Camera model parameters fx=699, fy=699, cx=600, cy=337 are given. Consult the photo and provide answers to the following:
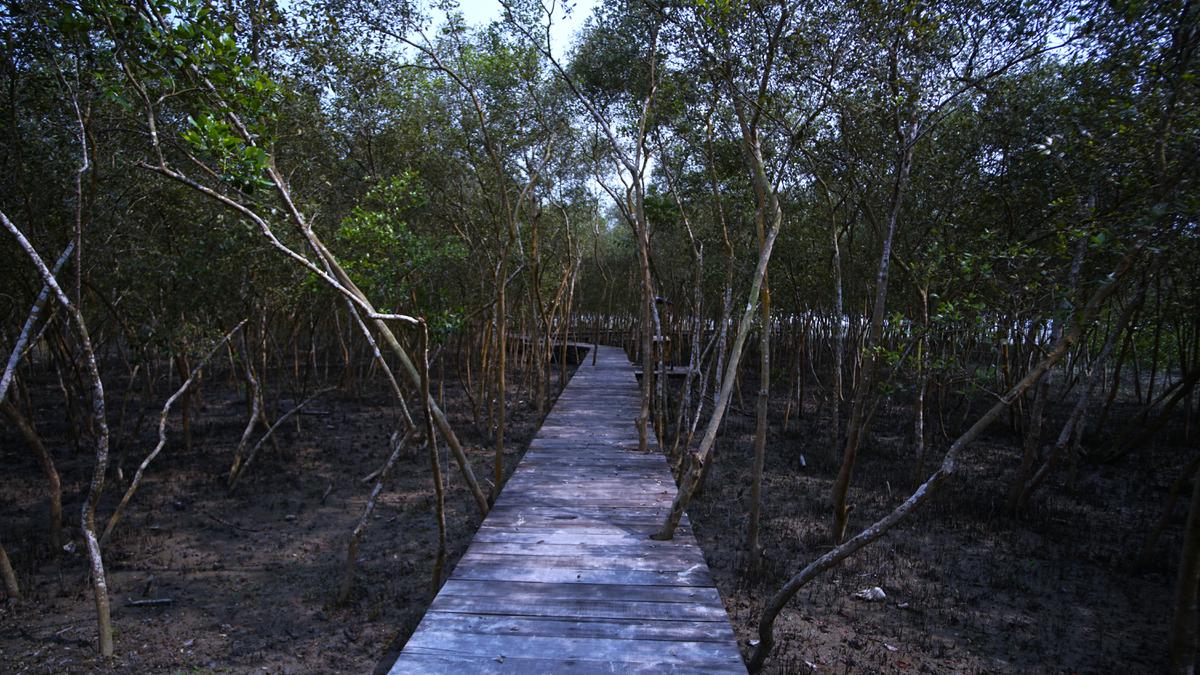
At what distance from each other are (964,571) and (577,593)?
433 cm

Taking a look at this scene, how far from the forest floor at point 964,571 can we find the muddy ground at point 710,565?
0.07 ft

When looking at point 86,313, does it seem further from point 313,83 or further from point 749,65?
point 749,65

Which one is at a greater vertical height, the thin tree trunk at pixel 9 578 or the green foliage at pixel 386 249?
the green foliage at pixel 386 249

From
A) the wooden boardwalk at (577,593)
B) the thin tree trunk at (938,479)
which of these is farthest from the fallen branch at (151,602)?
the thin tree trunk at (938,479)

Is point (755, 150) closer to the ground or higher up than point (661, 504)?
higher up

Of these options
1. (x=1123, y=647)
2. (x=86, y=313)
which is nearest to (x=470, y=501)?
(x=1123, y=647)

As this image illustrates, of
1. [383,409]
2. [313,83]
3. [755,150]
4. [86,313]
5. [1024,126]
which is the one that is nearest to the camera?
[755,150]

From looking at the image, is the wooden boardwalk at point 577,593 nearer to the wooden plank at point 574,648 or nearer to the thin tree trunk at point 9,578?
the wooden plank at point 574,648

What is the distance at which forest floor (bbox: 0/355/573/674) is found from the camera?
Result: 5125mm

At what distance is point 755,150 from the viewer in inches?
223

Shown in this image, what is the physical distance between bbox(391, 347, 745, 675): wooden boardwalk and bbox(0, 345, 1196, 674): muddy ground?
118 cm

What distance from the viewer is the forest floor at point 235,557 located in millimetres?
5125

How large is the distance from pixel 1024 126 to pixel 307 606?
25.5 feet

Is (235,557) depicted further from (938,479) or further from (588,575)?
(938,479)
